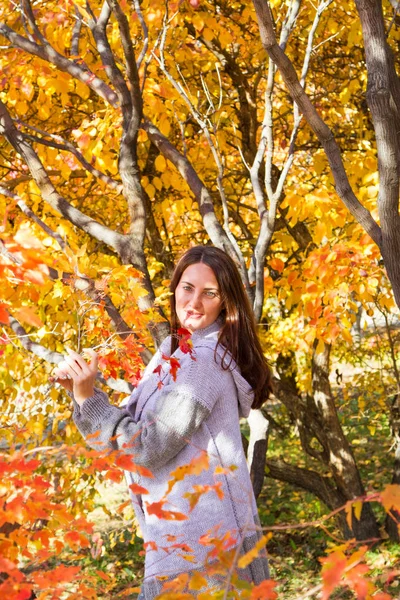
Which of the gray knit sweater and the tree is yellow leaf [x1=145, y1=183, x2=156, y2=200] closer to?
the tree

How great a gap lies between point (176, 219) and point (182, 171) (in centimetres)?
255

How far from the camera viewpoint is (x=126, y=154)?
3.53 meters

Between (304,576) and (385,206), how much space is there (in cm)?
343

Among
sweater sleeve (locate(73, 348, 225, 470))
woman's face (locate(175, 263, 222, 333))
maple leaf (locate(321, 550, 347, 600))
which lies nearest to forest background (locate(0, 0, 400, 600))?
maple leaf (locate(321, 550, 347, 600))

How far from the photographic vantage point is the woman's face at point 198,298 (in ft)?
7.50

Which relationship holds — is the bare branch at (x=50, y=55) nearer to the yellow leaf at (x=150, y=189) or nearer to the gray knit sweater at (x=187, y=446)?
the yellow leaf at (x=150, y=189)

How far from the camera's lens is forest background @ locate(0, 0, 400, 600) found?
241 cm

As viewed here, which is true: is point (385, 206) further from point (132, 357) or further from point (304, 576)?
point (304, 576)

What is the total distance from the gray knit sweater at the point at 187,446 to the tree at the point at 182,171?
15.4 inches

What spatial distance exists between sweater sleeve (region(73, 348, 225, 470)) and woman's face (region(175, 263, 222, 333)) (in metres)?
0.23

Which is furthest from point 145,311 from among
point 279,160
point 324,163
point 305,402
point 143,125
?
point 279,160

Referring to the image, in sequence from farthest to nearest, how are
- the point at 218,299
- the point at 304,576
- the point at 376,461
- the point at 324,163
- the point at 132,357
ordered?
the point at 376,461 < the point at 304,576 < the point at 324,163 < the point at 132,357 < the point at 218,299

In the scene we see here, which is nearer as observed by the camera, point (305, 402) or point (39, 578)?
point (39, 578)

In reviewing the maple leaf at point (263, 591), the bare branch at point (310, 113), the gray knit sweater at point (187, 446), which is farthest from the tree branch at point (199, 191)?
the maple leaf at point (263, 591)
